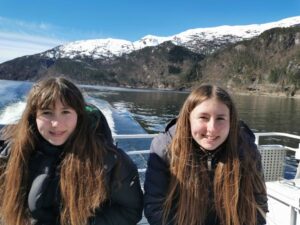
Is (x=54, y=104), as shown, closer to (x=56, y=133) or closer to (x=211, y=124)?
(x=56, y=133)

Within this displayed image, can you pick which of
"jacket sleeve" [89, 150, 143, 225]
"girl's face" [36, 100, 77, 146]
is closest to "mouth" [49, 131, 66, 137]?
"girl's face" [36, 100, 77, 146]

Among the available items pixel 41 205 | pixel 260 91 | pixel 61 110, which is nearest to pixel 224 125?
pixel 61 110

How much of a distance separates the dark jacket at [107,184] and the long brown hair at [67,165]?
0.05m

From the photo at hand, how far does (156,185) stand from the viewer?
2389 millimetres

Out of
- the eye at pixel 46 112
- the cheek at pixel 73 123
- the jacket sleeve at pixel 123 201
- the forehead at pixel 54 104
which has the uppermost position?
the forehead at pixel 54 104

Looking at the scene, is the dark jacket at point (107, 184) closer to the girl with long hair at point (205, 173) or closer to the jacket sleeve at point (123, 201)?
the jacket sleeve at point (123, 201)

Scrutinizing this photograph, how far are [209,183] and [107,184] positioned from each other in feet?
2.26

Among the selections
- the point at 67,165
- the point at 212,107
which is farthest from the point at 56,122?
the point at 212,107

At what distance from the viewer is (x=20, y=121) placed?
2.33 metres

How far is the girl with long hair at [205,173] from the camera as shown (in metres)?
2.35

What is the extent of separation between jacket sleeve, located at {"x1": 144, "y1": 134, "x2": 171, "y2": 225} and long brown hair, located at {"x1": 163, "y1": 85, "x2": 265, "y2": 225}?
4 cm

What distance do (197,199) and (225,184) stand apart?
207 millimetres

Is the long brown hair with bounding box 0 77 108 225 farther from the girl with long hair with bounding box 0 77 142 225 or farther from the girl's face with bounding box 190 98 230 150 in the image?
the girl's face with bounding box 190 98 230 150

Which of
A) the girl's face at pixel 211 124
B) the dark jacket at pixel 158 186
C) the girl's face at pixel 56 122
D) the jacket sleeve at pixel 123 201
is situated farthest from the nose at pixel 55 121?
the girl's face at pixel 211 124
